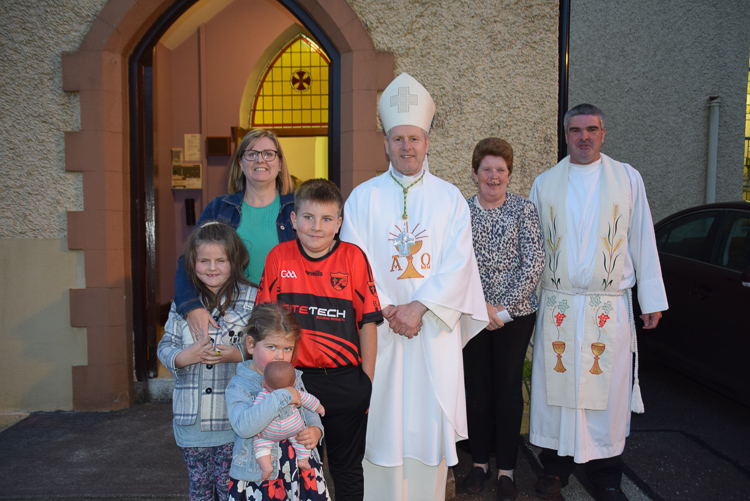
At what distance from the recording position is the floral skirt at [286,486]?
1.91 m

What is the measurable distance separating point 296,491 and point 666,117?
6782 millimetres

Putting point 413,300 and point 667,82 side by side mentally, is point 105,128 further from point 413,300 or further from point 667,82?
point 667,82

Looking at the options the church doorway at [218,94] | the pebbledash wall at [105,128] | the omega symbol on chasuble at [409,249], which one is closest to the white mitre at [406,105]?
the omega symbol on chasuble at [409,249]

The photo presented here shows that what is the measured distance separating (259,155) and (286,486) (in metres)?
1.55

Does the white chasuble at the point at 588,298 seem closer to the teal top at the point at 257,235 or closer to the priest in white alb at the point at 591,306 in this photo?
the priest in white alb at the point at 591,306

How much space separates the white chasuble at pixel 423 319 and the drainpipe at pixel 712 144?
563 cm

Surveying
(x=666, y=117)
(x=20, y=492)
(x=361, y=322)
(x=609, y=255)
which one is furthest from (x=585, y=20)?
(x=20, y=492)

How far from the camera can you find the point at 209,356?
7.25ft

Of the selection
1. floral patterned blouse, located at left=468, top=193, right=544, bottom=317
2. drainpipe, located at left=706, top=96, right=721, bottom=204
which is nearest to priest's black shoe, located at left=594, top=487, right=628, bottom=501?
floral patterned blouse, located at left=468, top=193, right=544, bottom=317

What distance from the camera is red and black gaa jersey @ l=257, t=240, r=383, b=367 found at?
2.14 metres

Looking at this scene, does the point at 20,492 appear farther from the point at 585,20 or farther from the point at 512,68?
the point at 585,20

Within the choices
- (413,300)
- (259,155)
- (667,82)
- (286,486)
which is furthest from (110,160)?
(667,82)

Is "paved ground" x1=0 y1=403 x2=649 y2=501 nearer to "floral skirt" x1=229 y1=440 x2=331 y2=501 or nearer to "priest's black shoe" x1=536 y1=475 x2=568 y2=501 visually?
"priest's black shoe" x1=536 y1=475 x2=568 y2=501

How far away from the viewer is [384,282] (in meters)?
2.61
